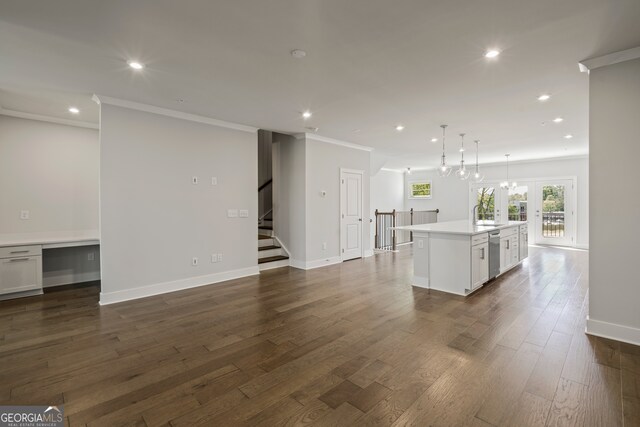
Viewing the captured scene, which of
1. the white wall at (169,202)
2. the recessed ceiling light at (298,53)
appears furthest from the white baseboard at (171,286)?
the recessed ceiling light at (298,53)

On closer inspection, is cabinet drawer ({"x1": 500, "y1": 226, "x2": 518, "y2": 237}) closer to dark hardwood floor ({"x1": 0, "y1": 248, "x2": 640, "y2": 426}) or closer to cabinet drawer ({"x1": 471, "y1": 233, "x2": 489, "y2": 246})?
cabinet drawer ({"x1": 471, "y1": 233, "x2": 489, "y2": 246})

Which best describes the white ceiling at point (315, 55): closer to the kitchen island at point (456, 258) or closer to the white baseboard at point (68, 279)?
the kitchen island at point (456, 258)

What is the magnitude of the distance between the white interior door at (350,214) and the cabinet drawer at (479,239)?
303 centimetres

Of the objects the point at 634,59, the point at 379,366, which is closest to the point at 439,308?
the point at 379,366

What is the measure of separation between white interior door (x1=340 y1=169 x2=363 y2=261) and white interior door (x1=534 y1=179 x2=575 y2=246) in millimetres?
6151

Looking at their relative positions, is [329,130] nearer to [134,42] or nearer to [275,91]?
[275,91]

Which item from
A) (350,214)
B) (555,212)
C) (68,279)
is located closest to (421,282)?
(350,214)

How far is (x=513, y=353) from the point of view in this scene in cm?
272

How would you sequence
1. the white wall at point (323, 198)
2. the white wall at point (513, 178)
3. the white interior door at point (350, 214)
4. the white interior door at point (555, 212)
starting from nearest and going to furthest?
the white wall at point (323, 198) < the white interior door at point (350, 214) < the white wall at point (513, 178) < the white interior door at point (555, 212)

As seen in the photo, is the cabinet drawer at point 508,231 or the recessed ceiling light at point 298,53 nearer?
the recessed ceiling light at point 298,53

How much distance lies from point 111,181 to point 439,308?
470 cm

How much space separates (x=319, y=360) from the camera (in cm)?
262

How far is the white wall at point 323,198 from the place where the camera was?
631cm

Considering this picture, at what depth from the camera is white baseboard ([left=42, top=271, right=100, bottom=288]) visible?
4867 mm
